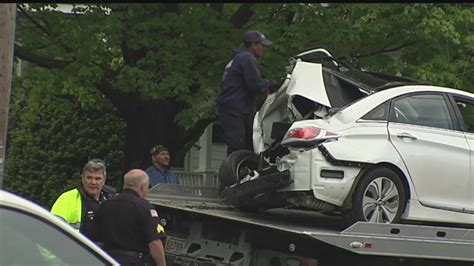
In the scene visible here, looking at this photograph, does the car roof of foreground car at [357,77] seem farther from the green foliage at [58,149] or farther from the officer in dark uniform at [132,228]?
the green foliage at [58,149]

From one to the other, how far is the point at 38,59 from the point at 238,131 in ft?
19.1

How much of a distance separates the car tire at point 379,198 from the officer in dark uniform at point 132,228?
1.80 meters

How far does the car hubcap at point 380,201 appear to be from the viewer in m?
7.70

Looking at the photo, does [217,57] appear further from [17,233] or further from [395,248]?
[17,233]

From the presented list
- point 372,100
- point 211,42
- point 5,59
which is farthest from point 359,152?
point 211,42

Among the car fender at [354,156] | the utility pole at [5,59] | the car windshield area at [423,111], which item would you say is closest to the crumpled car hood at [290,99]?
the car fender at [354,156]

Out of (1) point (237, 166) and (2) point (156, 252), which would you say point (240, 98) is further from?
(2) point (156, 252)

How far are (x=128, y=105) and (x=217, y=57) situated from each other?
2465mm

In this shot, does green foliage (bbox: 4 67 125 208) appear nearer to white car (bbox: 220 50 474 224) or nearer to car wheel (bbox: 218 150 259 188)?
car wheel (bbox: 218 150 259 188)

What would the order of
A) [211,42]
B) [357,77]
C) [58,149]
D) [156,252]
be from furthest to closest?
1. [58,149]
2. [211,42]
3. [357,77]
4. [156,252]

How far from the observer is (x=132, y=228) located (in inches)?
273

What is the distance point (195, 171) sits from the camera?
822 inches

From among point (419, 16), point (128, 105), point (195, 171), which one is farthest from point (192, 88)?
point (195, 171)

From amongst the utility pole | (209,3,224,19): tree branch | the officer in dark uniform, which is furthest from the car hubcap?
(209,3,224,19): tree branch
